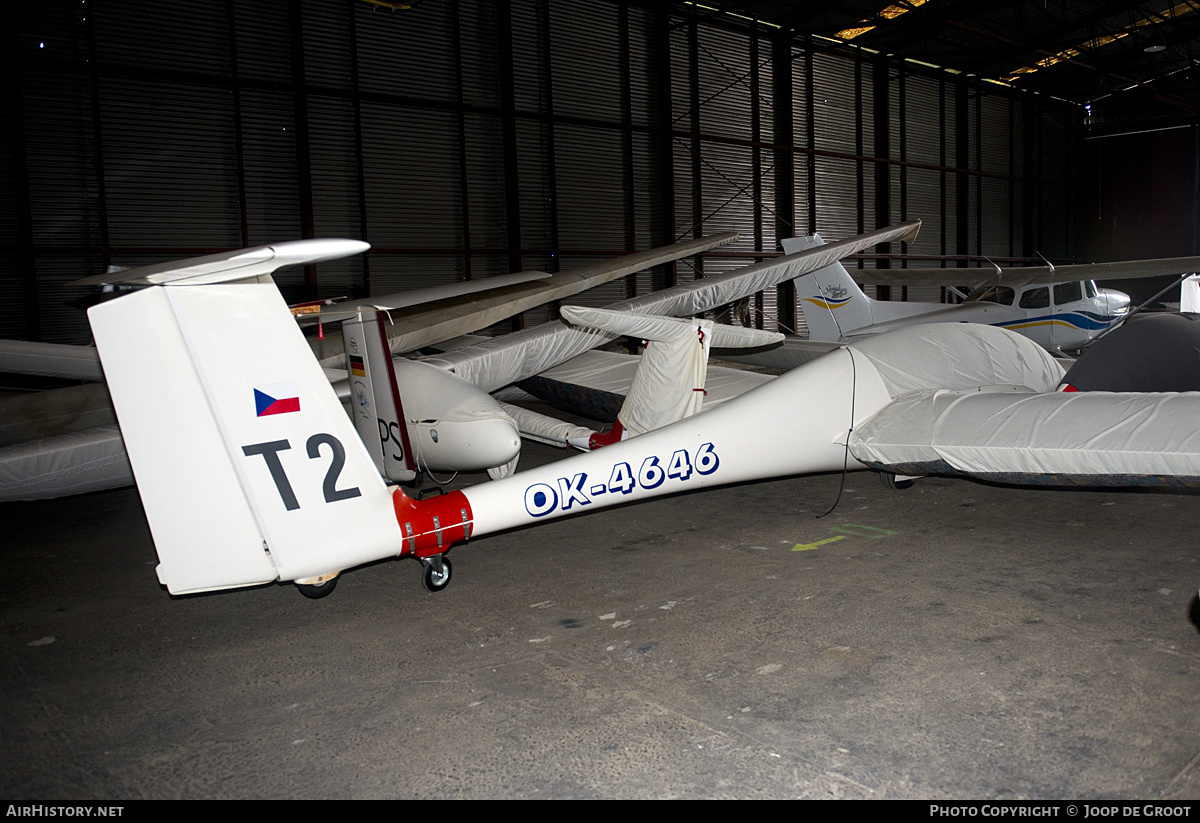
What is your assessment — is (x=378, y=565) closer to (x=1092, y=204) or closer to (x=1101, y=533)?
(x=1101, y=533)

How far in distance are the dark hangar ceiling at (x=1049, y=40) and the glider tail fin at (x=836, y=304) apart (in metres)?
7.78

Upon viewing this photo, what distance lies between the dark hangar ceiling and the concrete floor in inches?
650

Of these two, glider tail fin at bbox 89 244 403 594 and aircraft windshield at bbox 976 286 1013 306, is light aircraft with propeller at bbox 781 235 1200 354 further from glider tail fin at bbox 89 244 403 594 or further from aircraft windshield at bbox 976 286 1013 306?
glider tail fin at bbox 89 244 403 594

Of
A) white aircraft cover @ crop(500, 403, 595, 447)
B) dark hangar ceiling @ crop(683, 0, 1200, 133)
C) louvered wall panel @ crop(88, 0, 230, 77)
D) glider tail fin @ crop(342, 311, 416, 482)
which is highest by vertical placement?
dark hangar ceiling @ crop(683, 0, 1200, 133)

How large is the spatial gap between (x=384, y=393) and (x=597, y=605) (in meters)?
2.26

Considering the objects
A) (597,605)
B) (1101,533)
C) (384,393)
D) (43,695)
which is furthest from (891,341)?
(43,695)

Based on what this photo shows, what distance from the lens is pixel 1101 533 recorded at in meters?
5.20

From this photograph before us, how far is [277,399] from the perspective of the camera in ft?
10.9

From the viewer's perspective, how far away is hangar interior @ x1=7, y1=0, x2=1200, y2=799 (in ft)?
9.25

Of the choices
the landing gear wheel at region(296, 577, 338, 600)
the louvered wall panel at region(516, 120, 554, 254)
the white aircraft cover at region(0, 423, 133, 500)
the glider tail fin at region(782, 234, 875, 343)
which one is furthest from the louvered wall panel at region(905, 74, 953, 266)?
the landing gear wheel at region(296, 577, 338, 600)

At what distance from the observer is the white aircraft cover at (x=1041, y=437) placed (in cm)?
415

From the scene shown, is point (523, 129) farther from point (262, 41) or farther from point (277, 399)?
point (277, 399)

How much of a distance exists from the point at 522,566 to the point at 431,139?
1159 cm

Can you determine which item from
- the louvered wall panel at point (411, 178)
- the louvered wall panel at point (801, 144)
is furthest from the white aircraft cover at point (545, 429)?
the louvered wall panel at point (801, 144)
